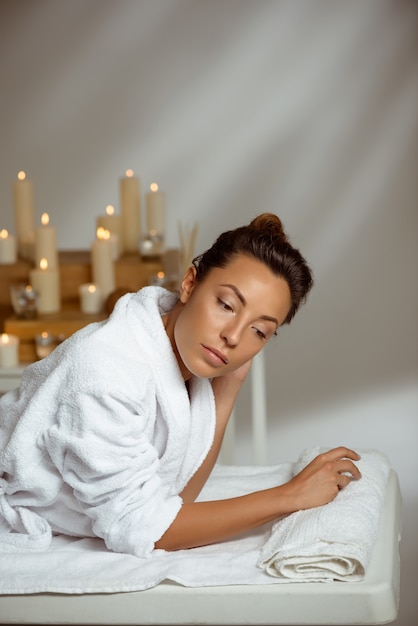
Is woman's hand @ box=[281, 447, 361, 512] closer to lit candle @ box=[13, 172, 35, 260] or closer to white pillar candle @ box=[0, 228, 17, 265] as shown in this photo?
white pillar candle @ box=[0, 228, 17, 265]

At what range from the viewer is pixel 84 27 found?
4.21m

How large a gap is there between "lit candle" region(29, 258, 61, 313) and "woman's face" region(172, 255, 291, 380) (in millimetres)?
1264

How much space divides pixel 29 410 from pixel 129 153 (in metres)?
2.72

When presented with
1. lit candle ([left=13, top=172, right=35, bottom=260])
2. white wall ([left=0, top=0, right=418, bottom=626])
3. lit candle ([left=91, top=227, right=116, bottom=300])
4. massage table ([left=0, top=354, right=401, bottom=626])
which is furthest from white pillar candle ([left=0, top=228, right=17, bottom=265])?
massage table ([left=0, top=354, right=401, bottom=626])

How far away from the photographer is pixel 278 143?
13.8 ft

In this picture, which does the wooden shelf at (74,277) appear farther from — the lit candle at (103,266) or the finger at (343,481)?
the finger at (343,481)

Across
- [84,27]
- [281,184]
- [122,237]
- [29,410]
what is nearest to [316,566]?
[29,410]

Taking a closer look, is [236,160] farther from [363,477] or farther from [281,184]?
[363,477]

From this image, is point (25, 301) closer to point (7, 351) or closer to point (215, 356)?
point (7, 351)

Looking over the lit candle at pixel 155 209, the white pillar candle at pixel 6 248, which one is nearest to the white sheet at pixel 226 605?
the white pillar candle at pixel 6 248

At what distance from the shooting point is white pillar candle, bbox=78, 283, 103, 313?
2.90 m

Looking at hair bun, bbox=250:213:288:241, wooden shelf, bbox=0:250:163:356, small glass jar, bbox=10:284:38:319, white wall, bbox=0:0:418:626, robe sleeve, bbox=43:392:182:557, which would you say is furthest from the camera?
white wall, bbox=0:0:418:626

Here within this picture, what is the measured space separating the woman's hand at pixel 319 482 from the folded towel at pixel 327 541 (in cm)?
2

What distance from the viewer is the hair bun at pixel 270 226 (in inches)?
67.9
